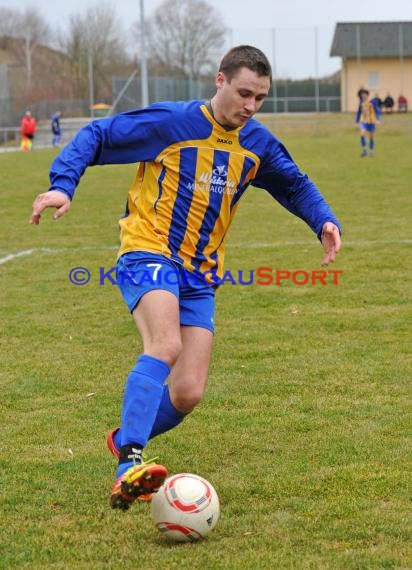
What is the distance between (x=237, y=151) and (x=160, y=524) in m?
1.80

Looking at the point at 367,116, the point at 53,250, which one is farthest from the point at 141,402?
the point at 367,116

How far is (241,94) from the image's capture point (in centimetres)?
439

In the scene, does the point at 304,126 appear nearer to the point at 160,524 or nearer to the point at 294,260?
the point at 294,260

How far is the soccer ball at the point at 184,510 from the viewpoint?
3.76 metres

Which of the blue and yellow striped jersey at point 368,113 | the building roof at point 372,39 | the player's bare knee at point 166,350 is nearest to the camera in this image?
the player's bare knee at point 166,350

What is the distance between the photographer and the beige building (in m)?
62.3

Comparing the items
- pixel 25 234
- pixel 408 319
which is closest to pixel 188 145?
pixel 408 319

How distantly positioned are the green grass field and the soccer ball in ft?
0.22

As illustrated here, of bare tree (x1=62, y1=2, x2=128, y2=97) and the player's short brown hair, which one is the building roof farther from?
the player's short brown hair

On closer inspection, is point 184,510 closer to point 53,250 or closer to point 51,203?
Answer: point 51,203

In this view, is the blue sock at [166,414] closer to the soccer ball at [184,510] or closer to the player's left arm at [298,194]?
the soccer ball at [184,510]

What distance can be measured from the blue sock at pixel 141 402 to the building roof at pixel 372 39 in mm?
60728

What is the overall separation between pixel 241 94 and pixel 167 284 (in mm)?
920

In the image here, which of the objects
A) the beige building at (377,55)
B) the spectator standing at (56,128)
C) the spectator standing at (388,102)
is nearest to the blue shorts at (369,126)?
the spectator standing at (56,128)
